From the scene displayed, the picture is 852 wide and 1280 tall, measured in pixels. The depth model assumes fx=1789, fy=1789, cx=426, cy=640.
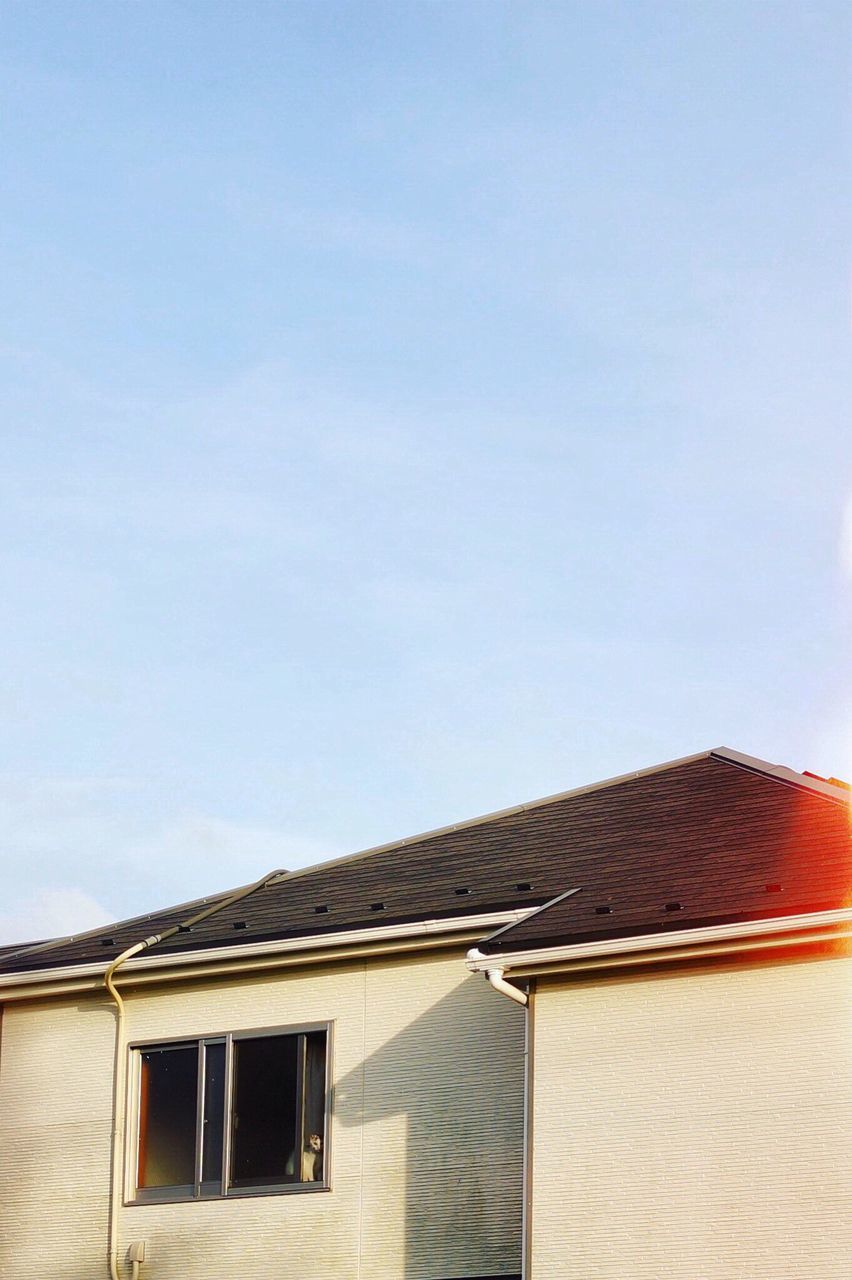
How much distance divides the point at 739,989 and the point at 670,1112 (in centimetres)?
110

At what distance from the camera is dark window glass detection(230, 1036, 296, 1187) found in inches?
680

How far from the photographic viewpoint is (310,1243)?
16734 millimetres

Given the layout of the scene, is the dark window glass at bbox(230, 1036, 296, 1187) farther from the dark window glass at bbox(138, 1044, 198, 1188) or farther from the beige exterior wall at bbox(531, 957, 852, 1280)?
the beige exterior wall at bbox(531, 957, 852, 1280)

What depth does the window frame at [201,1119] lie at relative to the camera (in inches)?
673

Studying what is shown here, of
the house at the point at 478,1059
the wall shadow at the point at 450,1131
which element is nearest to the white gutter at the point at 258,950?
the house at the point at 478,1059

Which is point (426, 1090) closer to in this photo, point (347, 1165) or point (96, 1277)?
point (347, 1165)

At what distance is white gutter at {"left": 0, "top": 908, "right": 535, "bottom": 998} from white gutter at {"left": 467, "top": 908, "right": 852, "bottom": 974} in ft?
4.96

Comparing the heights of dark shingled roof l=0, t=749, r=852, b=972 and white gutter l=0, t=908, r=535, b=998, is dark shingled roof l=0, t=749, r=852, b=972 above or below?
above

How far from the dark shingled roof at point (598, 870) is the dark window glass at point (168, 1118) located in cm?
118

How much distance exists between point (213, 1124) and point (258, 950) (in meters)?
1.78

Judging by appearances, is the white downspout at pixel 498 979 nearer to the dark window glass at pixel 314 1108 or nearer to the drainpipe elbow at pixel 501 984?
the drainpipe elbow at pixel 501 984

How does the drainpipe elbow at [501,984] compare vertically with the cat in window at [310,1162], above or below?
above

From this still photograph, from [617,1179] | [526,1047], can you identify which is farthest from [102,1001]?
[617,1179]

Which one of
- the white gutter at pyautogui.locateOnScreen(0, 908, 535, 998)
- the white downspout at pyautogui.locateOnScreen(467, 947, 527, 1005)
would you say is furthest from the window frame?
the white downspout at pyautogui.locateOnScreen(467, 947, 527, 1005)
